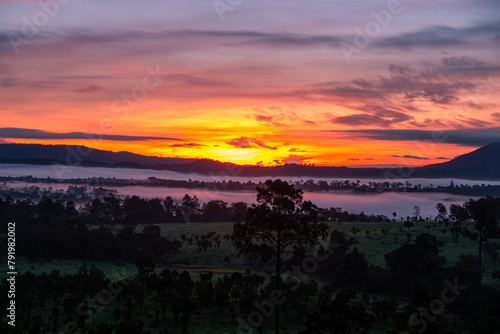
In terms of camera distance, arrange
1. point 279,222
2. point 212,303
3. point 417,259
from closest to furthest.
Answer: point 279,222 → point 212,303 → point 417,259

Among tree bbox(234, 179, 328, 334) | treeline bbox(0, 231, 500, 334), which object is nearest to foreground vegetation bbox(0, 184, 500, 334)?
treeline bbox(0, 231, 500, 334)

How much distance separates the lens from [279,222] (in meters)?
32.6

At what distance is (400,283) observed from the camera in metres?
68.7

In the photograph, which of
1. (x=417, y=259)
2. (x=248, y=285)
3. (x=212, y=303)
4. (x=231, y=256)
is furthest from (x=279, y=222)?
(x=231, y=256)

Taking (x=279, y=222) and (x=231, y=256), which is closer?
(x=279, y=222)

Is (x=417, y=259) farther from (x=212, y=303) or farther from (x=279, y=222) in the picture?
(x=279, y=222)

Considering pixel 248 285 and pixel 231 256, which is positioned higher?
pixel 248 285

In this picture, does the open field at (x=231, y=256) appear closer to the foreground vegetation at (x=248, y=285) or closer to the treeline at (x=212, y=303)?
the foreground vegetation at (x=248, y=285)

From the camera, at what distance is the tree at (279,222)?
32.6 m

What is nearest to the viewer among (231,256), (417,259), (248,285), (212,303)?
(212,303)

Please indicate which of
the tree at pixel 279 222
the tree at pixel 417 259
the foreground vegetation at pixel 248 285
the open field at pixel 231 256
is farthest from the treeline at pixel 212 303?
the open field at pixel 231 256

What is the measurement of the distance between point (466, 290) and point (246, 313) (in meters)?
24.9

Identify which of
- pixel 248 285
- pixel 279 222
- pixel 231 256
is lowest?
pixel 231 256

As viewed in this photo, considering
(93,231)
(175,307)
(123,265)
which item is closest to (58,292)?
(175,307)
